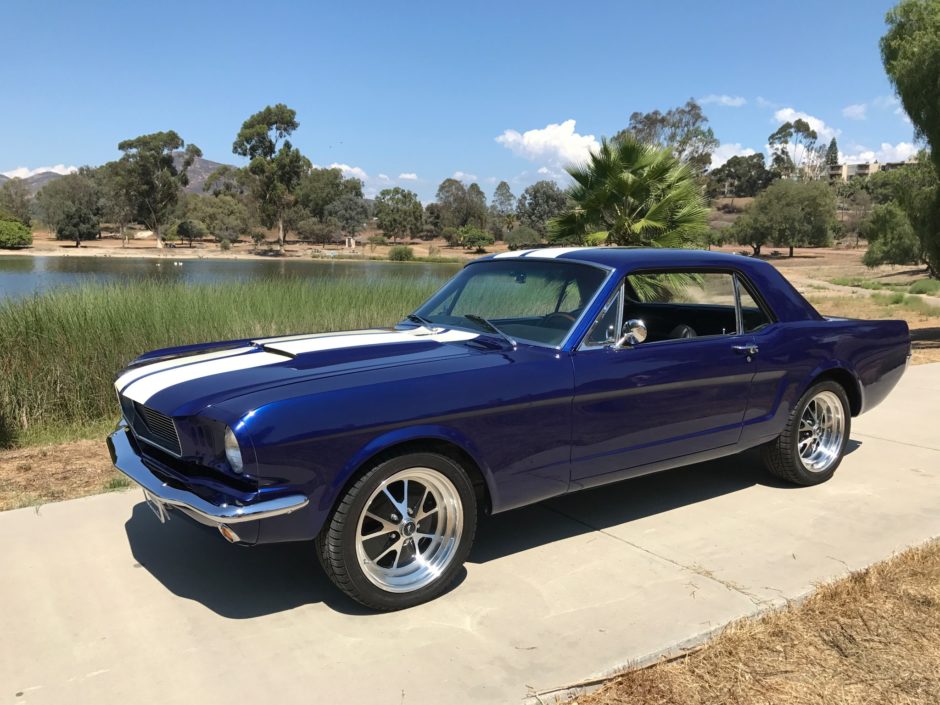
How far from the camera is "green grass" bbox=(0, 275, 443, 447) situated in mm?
6949

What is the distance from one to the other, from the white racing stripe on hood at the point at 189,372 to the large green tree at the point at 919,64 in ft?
45.0

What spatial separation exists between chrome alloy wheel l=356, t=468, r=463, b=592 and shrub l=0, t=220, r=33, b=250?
7350 cm

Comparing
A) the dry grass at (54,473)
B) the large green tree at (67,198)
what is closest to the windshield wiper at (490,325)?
the dry grass at (54,473)

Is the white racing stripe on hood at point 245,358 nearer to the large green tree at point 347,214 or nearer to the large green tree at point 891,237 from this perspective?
the large green tree at point 891,237

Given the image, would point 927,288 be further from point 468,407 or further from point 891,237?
point 468,407

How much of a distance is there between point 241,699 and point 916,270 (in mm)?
50456

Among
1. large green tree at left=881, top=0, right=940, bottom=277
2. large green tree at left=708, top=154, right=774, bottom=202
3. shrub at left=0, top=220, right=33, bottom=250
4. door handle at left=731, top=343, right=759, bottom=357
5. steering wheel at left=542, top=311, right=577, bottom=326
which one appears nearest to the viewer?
steering wheel at left=542, top=311, right=577, bottom=326

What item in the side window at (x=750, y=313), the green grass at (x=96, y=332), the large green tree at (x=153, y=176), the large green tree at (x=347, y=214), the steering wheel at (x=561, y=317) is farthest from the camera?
the large green tree at (x=347, y=214)

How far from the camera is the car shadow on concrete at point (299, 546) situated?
3.27 m

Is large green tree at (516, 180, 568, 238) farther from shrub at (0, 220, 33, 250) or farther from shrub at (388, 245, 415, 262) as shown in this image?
shrub at (0, 220, 33, 250)

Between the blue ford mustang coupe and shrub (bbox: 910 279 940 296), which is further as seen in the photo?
shrub (bbox: 910 279 940 296)

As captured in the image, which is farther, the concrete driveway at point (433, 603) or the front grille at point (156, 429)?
the front grille at point (156, 429)

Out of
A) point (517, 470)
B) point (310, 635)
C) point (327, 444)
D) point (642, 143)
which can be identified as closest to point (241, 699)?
point (310, 635)

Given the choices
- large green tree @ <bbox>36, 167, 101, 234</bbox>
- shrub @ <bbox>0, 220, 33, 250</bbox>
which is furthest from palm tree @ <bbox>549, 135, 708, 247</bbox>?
large green tree @ <bbox>36, 167, 101, 234</bbox>
